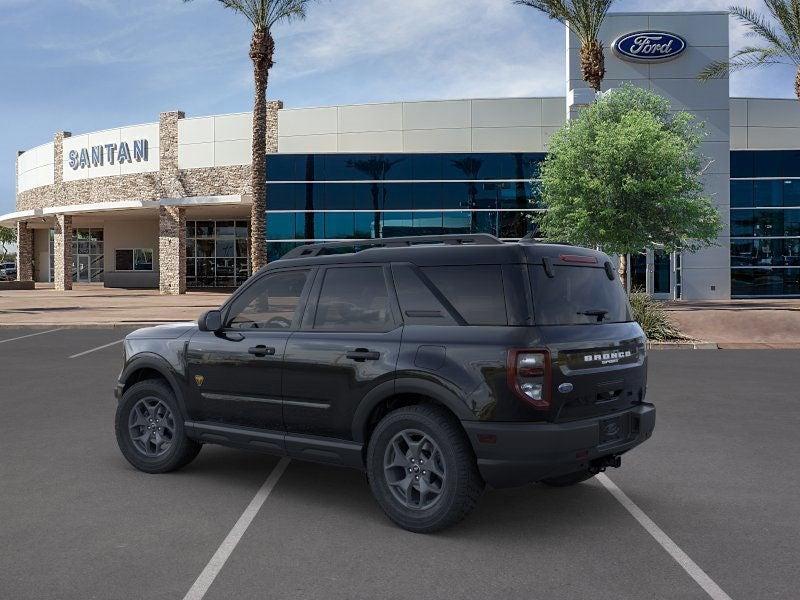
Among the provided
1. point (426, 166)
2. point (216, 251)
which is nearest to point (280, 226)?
point (426, 166)

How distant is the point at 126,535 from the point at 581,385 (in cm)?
296

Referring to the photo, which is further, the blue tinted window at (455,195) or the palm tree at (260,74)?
the blue tinted window at (455,195)

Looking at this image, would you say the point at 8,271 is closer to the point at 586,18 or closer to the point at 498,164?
the point at 498,164

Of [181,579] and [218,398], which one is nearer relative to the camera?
[181,579]

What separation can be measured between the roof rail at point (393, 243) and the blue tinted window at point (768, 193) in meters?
34.0

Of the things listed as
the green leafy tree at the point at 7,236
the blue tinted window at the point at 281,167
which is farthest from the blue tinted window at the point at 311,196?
the green leafy tree at the point at 7,236

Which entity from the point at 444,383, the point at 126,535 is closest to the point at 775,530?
the point at 444,383

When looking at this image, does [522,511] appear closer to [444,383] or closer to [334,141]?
[444,383]

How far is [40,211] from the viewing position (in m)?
48.0

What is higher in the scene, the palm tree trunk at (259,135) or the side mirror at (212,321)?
the palm tree trunk at (259,135)

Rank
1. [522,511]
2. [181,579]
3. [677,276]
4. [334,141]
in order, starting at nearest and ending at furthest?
[181,579] < [522,511] < [677,276] < [334,141]

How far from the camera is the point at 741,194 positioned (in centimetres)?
3553

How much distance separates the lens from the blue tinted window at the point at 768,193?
35469mm

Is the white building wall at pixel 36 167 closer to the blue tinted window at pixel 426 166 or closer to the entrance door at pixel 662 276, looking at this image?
the blue tinted window at pixel 426 166
